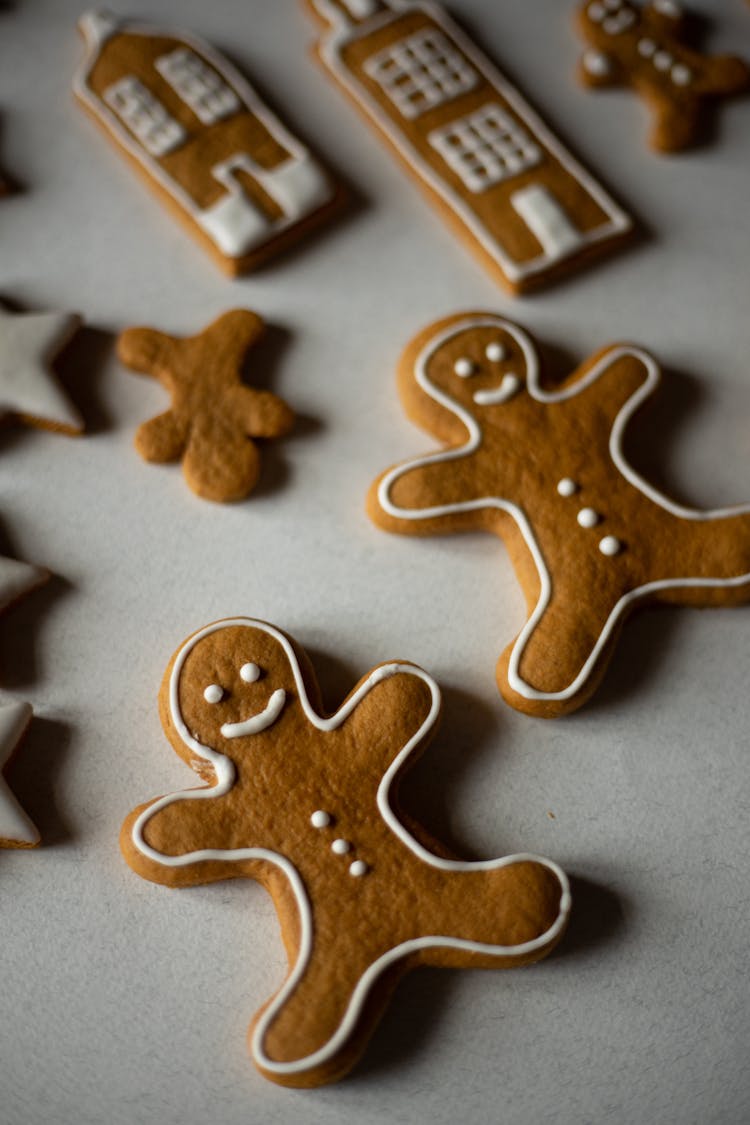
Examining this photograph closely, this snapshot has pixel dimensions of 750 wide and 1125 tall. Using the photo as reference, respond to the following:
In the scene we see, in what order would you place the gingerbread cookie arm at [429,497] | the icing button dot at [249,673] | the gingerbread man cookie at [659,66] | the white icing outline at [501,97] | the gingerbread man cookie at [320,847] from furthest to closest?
the gingerbread man cookie at [659,66]
the white icing outline at [501,97]
the gingerbread cookie arm at [429,497]
the icing button dot at [249,673]
the gingerbread man cookie at [320,847]

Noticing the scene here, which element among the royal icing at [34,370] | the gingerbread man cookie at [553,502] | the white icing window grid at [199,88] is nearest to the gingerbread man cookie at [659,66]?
the gingerbread man cookie at [553,502]

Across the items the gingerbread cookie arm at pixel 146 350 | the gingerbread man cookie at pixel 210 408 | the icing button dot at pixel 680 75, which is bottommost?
the icing button dot at pixel 680 75

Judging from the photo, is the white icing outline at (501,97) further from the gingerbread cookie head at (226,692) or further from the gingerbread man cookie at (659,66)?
the gingerbread cookie head at (226,692)

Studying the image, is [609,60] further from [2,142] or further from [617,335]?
[2,142]

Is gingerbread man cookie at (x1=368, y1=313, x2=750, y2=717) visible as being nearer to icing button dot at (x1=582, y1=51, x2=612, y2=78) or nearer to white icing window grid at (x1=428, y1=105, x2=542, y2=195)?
white icing window grid at (x1=428, y1=105, x2=542, y2=195)

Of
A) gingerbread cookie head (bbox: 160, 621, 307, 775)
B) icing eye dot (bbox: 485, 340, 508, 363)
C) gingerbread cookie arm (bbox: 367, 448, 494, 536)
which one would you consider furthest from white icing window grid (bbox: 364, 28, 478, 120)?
gingerbread cookie head (bbox: 160, 621, 307, 775)

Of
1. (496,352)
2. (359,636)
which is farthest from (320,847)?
(496,352)

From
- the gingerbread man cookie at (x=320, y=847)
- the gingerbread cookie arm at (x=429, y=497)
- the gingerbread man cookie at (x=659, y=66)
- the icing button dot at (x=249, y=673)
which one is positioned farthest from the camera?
the gingerbread man cookie at (x=659, y=66)

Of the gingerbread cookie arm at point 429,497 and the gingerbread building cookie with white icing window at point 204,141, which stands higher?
the gingerbread building cookie with white icing window at point 204,141
